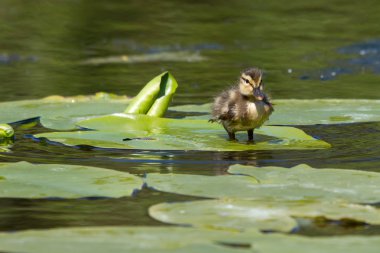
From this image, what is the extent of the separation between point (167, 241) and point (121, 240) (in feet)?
0.63

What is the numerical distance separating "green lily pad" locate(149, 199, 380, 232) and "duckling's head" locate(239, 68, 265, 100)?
2540 mm

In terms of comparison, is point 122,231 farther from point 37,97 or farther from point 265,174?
point 37,97

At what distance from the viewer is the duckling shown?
7.61 meters

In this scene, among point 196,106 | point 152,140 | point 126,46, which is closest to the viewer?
point 152,140

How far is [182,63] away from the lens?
12.9m

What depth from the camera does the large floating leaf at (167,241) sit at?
4.20 metres

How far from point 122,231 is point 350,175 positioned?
1681 millimetres

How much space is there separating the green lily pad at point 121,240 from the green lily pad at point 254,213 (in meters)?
0.18

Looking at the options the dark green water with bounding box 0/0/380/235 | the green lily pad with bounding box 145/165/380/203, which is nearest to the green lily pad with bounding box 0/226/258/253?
the dark green water with bounding box 0/0/380/235

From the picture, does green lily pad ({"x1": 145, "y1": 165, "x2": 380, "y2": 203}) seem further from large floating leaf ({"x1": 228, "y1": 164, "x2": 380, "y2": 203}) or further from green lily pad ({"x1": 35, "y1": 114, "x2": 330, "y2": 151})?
green lily pad ({"x1": 35, "y1": 114, "x2": 330, "y2": 151})

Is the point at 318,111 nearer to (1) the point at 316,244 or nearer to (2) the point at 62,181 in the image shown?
(2) the point at 62,181

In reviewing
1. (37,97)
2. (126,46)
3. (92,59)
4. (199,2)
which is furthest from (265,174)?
(199,2)

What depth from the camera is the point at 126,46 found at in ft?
47.9

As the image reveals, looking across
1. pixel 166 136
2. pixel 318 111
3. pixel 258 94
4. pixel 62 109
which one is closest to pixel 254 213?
pixel 166 136
